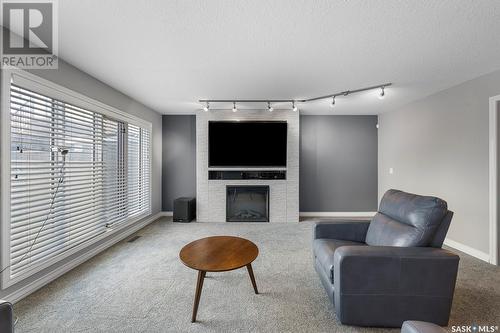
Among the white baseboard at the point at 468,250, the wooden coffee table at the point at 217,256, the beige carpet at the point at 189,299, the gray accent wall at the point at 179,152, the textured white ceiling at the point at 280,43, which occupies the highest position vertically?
the textured white ceiling at the point at 280,43

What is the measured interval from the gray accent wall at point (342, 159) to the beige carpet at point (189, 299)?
88.7 inches

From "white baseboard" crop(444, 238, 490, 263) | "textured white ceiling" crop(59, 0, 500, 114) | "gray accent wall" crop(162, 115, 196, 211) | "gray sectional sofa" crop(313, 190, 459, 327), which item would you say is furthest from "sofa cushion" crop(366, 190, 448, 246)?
"gray accent wall" crop(162, 115, 196, 211)

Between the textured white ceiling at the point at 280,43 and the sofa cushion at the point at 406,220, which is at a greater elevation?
the textured white ceiling at the point at 280,43

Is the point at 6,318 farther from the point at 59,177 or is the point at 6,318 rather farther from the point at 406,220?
the point at 406,220

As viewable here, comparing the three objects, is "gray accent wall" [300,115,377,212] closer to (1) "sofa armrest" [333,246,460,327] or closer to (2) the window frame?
(1) "sofa armrest" [333,246,460,327]

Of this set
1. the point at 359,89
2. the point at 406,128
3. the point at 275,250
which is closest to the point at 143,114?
the point at 275,250

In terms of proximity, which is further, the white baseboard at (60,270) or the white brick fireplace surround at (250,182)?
the white brick fireplace surround at (250,182)

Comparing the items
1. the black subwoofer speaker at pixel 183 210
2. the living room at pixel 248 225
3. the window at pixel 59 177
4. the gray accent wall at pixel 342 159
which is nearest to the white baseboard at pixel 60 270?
the living room at pixel 248 225

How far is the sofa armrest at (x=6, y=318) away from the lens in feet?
3.29

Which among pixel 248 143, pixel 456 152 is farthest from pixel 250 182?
pixel 456 152

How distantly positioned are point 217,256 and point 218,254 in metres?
0.04

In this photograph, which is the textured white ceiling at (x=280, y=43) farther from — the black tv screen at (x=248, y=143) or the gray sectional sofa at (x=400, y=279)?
the gray sectional sofa at (x=400, y=279)

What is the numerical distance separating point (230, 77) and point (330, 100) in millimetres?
2036

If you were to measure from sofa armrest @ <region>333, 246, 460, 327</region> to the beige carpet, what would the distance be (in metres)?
0.23
